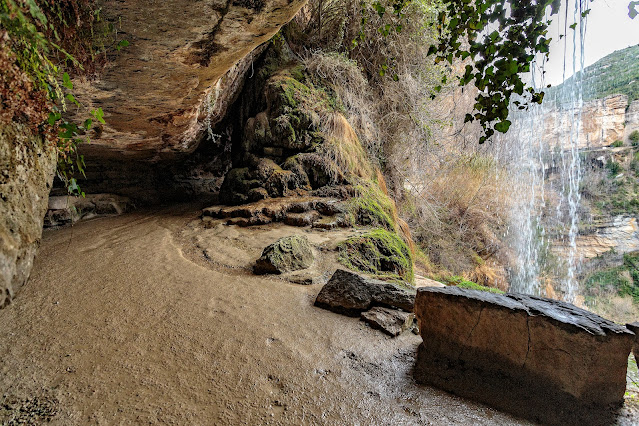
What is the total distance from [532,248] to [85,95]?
16.6m

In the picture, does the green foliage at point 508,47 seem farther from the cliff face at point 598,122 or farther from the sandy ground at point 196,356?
the cliff face at point 598,122

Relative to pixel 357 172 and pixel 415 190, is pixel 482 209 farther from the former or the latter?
pixel 357 172

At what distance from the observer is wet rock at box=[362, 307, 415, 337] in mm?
2127

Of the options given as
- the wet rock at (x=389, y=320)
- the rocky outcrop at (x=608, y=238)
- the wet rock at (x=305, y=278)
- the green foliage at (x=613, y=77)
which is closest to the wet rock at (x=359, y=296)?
the wet rock at (x=389, y=320)

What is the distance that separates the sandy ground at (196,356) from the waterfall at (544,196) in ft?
37.2

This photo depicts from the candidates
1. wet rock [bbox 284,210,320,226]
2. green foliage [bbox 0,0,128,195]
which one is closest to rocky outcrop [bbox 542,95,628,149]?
wet rock [bbox 284,210,320,226]

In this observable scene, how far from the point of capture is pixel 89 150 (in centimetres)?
512

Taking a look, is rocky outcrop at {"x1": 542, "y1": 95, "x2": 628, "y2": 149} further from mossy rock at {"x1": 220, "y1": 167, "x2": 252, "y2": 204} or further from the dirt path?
the dirt path

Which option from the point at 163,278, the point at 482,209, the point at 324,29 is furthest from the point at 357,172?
the point at 482,209

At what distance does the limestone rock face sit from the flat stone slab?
2.17 meters

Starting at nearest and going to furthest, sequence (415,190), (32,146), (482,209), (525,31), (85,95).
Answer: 1. (525,31)
2. (32,146)
3. (85,95)
4. (415,190)
5. (482,209)

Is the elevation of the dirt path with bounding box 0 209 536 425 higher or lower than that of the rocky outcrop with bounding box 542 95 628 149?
lower

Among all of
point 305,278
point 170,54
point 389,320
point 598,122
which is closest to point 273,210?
point 305,278

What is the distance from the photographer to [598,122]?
57.3ft
